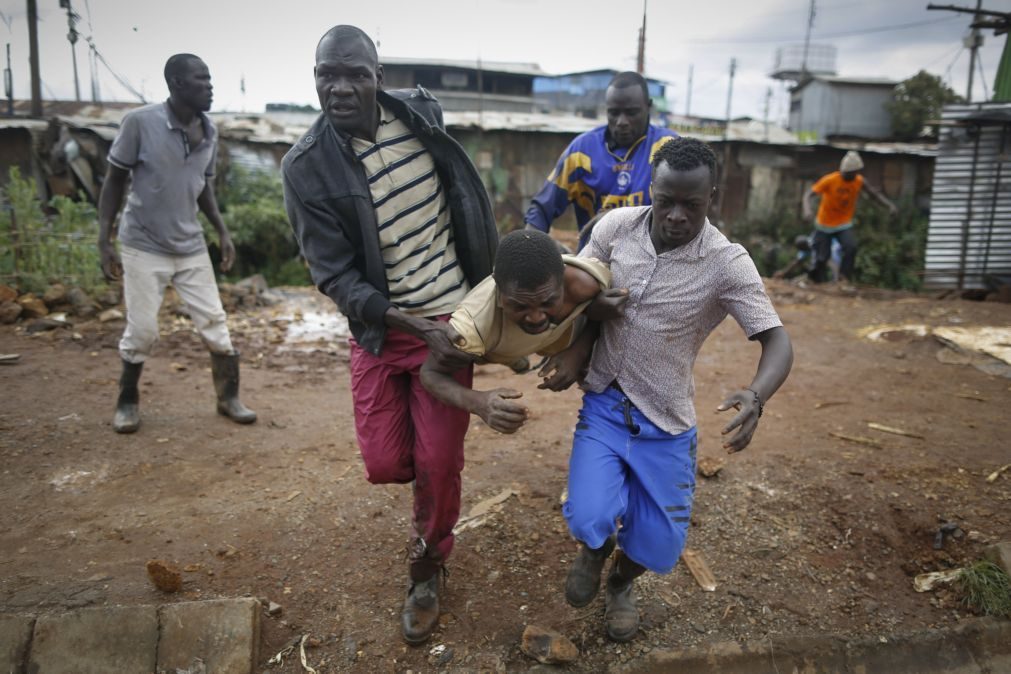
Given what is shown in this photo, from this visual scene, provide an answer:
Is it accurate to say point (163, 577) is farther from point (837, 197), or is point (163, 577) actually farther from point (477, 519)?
point (837, 197)

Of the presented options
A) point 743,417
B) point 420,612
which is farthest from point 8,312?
point 743,417

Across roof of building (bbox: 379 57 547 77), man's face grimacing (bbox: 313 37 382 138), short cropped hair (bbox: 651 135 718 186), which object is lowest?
short cropped hair (bbox: 651 135 718 186)

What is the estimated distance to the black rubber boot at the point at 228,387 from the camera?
4.35 m

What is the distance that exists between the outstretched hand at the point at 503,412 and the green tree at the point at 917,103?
2301 cm

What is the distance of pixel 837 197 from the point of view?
8789mm

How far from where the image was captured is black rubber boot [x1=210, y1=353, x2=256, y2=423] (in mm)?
4345

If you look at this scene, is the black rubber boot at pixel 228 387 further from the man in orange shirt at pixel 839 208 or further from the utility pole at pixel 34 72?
the utility pole at pixel 34 72

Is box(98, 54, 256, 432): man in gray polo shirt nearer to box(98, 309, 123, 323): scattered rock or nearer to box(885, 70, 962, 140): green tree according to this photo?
box(98, 309, 123, 323): scattered rock

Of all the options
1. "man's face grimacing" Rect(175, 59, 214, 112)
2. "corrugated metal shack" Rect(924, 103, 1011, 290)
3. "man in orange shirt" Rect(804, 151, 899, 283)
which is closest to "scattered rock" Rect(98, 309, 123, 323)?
"man's face grimacing" Rect(175, 59, 214, 112)

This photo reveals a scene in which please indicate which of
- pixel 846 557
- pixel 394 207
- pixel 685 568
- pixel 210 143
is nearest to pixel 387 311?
pixel 394 207

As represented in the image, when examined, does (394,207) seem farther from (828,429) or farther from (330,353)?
(330,353)

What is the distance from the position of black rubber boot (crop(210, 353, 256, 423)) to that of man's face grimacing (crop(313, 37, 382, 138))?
251cm

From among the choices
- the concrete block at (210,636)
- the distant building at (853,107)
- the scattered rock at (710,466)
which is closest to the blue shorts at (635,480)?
the concrete block at (210,636)

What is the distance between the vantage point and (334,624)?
8.36 feet
